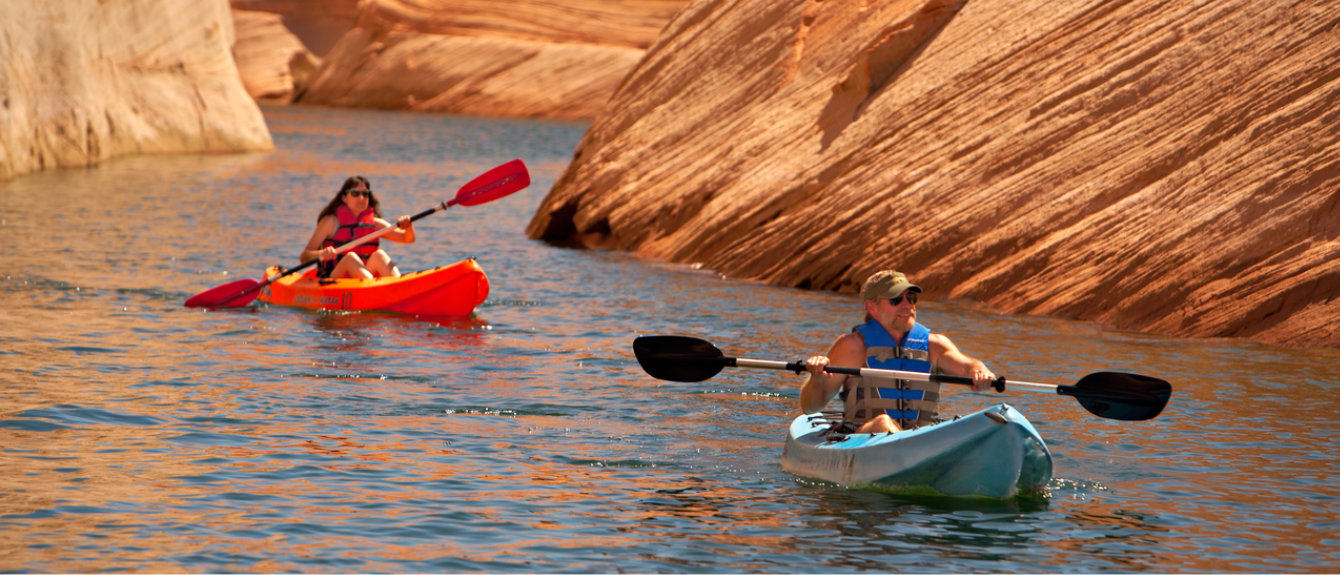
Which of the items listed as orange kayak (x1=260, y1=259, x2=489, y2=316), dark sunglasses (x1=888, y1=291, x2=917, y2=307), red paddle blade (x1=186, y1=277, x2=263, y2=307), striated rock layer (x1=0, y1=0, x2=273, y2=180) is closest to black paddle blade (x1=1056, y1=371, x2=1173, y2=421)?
dark sunglasses (x1=888, y1=291, x2=917, y2=307)

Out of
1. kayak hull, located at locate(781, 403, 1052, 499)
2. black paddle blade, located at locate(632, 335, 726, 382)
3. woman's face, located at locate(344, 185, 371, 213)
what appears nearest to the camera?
kayak hull, located at locate(781, 403, 1052, 499)

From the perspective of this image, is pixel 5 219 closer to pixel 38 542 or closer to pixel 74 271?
pixel 74 271

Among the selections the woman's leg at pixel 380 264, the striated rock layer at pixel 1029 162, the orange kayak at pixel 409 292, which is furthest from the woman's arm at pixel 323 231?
the striated rock layer at pixel 1029 162

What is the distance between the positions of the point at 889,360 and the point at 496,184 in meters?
8.57

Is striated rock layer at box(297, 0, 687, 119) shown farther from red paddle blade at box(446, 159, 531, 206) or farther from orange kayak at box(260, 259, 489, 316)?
orange kayak at box(260, 259, 489, 316)

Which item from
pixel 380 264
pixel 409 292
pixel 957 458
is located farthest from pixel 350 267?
pixel 957 458

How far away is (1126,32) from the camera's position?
1689 cm

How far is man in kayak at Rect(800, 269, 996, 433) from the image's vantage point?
9.01 meters

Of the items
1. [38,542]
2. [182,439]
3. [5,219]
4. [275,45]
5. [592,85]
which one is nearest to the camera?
[38,542]

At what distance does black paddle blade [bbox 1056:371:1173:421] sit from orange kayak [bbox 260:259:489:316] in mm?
7511

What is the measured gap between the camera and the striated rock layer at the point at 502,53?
6244cm

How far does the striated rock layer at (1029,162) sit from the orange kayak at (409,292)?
14.1 ft

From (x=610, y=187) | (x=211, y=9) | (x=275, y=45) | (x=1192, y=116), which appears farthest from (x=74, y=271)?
(x=275, y=45)

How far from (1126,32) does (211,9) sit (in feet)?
91.6
